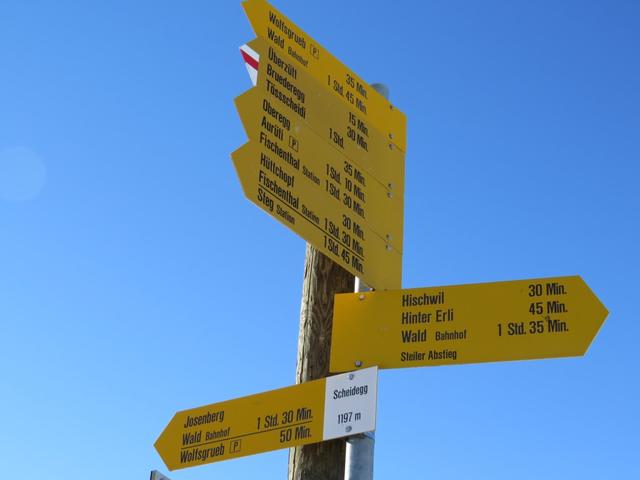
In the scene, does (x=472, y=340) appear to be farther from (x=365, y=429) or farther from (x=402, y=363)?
(x=365, y=429)

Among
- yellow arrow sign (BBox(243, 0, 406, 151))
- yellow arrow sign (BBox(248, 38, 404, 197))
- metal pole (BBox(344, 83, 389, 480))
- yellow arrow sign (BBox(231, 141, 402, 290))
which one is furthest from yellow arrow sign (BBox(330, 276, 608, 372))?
yellow arrow sign (BBox(243, 0, 406, 151))

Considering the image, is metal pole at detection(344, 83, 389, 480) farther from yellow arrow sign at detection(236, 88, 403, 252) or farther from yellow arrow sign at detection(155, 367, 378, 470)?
yellow arrow sign at detection(236, 88, 403, 252)

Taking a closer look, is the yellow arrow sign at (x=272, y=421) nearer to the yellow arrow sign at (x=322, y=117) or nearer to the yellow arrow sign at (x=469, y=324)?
the yellow arrow sign at (x=469, y=324)

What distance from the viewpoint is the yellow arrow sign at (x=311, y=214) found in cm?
411

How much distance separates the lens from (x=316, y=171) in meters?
4.47

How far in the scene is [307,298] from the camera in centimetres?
475

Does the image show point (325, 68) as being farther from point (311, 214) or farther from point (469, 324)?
point (469, 324)

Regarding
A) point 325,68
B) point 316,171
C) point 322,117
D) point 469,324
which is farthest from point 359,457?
point 325,68

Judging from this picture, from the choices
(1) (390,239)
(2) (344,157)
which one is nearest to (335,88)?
(2) (344,157)

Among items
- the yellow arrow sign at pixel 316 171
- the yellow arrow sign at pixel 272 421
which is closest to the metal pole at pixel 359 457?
the yellow arrow sign at pixel 272 421

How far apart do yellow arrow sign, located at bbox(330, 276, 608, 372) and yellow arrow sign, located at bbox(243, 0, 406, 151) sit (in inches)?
42.8

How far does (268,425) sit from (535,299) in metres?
1.37

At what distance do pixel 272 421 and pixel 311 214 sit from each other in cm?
100

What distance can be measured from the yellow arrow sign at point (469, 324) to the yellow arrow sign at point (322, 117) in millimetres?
760
